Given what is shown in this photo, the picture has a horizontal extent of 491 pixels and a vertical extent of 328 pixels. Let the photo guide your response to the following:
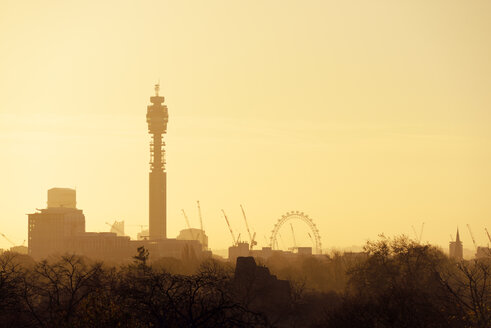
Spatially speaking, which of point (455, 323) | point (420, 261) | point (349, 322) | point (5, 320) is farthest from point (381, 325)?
point (420, 261)

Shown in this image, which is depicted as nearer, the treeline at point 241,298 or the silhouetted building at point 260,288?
the treeline at point 241,298

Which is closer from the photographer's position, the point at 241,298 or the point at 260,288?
the point at 241,298

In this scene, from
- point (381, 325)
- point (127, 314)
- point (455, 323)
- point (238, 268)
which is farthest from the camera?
point (238, 268)

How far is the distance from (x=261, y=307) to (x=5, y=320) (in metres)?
44.9

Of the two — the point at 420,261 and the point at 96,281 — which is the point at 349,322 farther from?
the point at 420,261

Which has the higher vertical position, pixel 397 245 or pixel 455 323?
pixel 397 245

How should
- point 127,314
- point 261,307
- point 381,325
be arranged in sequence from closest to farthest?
point 127,314, point 381,325, point 261,307

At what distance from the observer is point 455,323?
86750 millimetres

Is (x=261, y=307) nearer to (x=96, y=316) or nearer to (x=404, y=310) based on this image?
(x=404, y=310)

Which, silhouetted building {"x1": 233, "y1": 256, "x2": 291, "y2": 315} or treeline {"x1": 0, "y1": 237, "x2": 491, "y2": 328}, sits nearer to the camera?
treeline {"x1": 0, "y1": 237, "x2": 491, "y2": 328}

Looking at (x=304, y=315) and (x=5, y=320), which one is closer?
(x=5, y=320)

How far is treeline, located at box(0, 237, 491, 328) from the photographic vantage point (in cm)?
6259

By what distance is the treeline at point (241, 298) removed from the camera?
2464 inches

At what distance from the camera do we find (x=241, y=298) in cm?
11756
